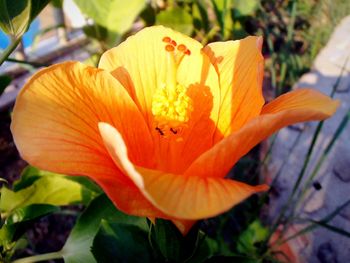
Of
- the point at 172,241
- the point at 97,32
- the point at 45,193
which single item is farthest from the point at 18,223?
the point at 97,32

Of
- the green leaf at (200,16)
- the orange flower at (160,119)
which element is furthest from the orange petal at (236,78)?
the green leaf at (200,16)

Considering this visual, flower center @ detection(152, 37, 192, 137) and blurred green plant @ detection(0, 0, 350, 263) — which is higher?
flower center @ detection(152, 37, 192, 137)

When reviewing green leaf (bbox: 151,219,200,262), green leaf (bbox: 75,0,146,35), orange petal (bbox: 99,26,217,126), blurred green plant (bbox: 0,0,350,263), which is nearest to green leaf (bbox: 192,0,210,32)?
blurred green plant (bbox: 0,0,350,263)

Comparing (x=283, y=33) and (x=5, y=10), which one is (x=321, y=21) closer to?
(x=283, y=33)

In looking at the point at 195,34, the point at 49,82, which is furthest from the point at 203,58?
the point at 195,34

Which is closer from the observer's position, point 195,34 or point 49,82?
point 49,82

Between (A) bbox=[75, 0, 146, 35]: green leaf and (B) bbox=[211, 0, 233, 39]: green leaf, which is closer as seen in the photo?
(A) bbox=[75, 0, 146, 35]: green leaf

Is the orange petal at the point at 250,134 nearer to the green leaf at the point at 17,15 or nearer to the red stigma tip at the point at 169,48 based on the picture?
the red stigma tip at the point at 169,48

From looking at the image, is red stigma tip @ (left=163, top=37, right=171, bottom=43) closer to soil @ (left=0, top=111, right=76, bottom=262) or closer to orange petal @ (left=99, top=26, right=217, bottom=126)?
orange petal @ (left=99, top=26, right=217, bottom=126)
